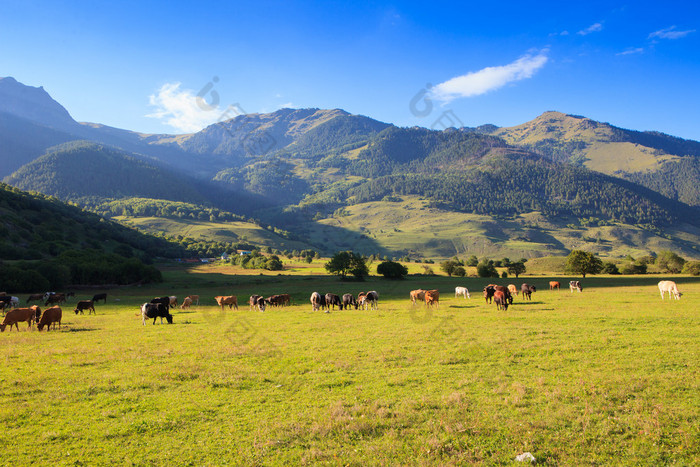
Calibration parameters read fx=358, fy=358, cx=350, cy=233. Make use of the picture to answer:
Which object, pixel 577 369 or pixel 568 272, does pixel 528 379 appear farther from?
pixel 568 272

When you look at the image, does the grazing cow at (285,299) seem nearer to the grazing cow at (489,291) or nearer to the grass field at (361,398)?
the grass field at (361,398)

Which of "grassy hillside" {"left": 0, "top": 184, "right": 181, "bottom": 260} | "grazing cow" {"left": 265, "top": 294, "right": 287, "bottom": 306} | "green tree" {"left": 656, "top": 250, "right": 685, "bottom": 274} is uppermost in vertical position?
"grassy hillside" {"left": 0, "top": 184, "right": 181, "bottom": 260}

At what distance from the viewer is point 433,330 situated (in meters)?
22.6

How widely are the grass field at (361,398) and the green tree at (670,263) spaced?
96987 mm

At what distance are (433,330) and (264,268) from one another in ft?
355

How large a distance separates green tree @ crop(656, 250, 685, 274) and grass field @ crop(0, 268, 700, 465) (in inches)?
3818

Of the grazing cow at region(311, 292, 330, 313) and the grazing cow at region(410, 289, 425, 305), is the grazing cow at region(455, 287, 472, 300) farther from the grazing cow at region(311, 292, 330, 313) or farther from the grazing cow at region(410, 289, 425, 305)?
the grazing cow at region(311, 292, 330, 313)

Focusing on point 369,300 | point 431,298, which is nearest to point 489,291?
point 431,298

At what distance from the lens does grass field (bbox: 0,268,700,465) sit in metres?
8.54

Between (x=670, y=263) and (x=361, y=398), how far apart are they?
120326 millimetres

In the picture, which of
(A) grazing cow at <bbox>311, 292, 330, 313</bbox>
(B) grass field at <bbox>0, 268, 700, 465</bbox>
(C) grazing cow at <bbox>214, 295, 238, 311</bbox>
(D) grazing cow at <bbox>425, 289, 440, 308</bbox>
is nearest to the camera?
(B) grass field at <bbox>0, 268, 700, 465</bbox>

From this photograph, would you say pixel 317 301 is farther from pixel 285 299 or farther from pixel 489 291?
pixel 489 291

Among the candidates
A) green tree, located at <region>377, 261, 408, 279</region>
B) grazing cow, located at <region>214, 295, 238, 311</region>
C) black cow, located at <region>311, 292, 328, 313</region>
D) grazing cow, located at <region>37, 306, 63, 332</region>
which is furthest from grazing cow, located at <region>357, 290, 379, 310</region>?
green tree, located at <region>377, 261, 408, 279</region>

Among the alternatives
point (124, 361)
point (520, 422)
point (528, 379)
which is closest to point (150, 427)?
point (124, 361)
